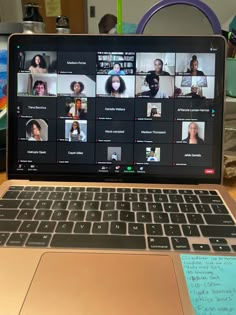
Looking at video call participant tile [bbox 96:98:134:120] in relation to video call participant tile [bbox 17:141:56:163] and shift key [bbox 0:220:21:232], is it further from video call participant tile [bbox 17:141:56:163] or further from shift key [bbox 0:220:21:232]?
shift key [bbox 0:220:21:232]

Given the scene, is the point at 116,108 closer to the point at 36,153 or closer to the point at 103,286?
the point at 36,153

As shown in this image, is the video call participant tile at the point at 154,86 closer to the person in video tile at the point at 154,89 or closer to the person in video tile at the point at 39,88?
the person in video tile at the point at 154,89

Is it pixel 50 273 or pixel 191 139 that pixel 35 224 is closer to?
pixel 50 273

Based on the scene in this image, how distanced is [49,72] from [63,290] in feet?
1.47

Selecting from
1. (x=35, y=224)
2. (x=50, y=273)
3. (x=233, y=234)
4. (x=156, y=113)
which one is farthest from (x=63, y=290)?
(x=156, y=113)

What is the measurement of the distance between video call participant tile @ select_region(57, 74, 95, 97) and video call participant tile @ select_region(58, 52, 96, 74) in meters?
0.01

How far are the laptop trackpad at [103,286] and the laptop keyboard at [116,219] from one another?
0.11 ft

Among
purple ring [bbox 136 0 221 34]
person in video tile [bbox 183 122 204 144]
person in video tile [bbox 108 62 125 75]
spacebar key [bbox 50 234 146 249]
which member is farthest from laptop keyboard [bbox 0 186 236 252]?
purple ring [bbox 136 0 221 34]

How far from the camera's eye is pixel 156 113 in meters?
0.69

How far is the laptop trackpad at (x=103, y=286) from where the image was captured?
0.37 m

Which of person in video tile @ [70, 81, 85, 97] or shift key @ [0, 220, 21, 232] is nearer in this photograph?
shift key @ [0, 220, 21, 232]

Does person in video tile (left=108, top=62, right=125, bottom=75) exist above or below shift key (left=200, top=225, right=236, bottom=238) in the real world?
above

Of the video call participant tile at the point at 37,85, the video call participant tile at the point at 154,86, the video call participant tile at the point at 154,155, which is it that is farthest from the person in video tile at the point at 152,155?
the video call participant tile at the point at 37,85

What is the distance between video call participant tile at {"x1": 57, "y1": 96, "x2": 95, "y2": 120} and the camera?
69cm
